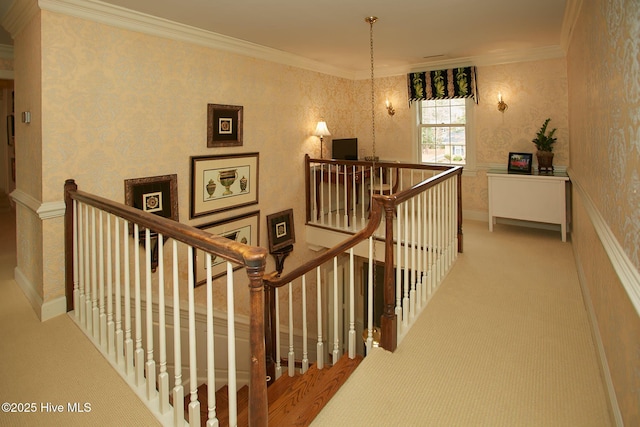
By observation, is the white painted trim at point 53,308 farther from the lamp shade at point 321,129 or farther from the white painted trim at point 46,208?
the lamp shade at point 321,129

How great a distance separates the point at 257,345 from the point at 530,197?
441 centimetres

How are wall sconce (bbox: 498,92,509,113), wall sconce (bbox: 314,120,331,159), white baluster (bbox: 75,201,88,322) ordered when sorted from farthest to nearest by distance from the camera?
wall sconce (bbox: 314,120,331,159) → wall sconce (bbox: 498,92,509,113) → white baluster (bbox: 75,201,88,322)

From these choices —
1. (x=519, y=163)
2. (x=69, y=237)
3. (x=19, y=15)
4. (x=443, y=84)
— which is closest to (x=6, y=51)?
(x=19, y=15)

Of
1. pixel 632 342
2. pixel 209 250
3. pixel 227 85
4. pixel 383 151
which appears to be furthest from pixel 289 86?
pixel 632 342

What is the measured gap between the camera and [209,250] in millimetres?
1438

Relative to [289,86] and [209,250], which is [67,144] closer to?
[209,250]

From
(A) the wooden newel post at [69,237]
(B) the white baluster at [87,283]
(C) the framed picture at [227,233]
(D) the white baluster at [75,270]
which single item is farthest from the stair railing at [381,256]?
(A) the wooden newel post at [69,237]

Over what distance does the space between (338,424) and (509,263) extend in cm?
288

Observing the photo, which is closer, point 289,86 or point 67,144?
point 67,144

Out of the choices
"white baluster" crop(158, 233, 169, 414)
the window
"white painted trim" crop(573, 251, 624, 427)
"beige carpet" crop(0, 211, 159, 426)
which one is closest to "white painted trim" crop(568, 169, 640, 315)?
"white painted trim" crop(573, 251, 624, 427)

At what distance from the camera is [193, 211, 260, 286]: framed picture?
407 centimetres

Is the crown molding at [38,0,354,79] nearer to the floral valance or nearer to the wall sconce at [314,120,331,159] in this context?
the wall sconce at [314,120,331,159]

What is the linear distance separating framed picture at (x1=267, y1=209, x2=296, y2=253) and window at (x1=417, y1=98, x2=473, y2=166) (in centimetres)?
244

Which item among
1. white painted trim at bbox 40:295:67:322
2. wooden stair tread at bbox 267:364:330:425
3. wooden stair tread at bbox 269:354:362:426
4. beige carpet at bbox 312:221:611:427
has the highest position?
white painted trim at bbox 40:295:67:322
